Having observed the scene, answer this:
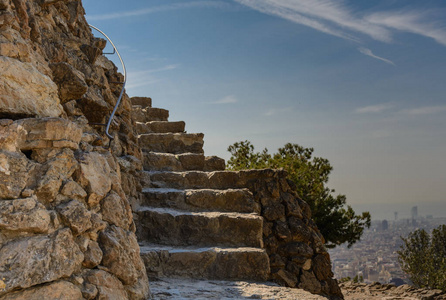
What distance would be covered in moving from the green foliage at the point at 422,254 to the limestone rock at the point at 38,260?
16943 mm

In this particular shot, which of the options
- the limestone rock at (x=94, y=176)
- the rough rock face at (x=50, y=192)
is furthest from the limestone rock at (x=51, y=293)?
the limestone rock at (x=94, y=176)

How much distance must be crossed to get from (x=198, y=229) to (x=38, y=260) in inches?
102

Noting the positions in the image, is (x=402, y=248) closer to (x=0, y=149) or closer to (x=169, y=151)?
(x=169, y=151)

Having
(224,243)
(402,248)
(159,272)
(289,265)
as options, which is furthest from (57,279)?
(402,248)

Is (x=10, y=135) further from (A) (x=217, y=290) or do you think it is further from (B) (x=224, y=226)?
(B) (x=224, y=226)

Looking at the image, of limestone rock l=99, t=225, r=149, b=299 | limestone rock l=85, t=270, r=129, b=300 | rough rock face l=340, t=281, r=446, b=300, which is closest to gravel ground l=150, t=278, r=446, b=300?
limestone rock l=99, t=225, r=149, b=299

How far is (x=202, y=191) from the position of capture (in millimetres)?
5160

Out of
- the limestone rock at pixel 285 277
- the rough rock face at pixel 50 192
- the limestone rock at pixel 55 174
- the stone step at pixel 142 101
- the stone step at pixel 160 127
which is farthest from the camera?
the stone step at pixel 142 101

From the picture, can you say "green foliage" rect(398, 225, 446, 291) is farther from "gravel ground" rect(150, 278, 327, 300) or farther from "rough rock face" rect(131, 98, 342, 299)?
"gravel ground" rect(150, 278, 327, 300)

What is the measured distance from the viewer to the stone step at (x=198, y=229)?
464 cm

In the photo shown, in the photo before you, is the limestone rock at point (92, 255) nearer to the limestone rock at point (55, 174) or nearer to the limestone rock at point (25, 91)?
the limestone rock at point (55, 174)

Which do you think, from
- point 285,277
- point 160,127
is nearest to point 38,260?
point 285,277

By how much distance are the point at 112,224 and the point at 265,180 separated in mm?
2805

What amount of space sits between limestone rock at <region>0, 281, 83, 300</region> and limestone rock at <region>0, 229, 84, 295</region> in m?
0.04
